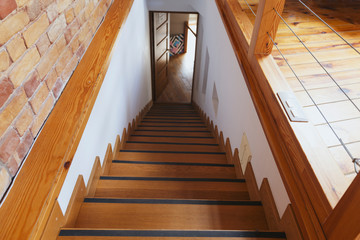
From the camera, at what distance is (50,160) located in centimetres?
107

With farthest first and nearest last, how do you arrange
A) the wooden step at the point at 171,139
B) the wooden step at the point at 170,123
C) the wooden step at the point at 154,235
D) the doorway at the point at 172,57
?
1. the doorway at the point at 172,57
2. the wooden step at the point at 170,123
3. the wooden step at the point at 171,139
4. the wooden step at the point at 154,235

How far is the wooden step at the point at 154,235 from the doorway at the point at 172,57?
439cm

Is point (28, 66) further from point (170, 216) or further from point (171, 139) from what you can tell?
point (171, 139)

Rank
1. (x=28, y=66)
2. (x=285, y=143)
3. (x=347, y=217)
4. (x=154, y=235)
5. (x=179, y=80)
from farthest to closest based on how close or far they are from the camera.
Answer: (x=179, y=80)
(x=285, y=143)
(x=154, y=235)
(x=28, y=66)
(x=347, y=217)

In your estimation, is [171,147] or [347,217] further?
[171,147]

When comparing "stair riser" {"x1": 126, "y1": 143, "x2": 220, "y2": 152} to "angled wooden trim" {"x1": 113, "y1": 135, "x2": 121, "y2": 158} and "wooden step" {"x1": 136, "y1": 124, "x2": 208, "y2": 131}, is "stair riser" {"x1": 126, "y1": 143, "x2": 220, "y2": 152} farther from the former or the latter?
"wooden step" {"x1": 136, "y1": 124, "x2": 208, "y2": 131}

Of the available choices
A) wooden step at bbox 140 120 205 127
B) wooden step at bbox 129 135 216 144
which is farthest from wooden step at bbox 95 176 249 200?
wooden step at bbox 140 120 205 127

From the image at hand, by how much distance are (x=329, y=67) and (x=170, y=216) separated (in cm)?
142

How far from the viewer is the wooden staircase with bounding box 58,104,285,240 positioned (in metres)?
1.18

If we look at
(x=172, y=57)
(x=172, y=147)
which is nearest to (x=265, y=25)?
(x=172, y=147)

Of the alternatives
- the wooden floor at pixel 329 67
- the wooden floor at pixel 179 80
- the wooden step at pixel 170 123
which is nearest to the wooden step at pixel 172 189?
the wooden floor at pixel 329 67

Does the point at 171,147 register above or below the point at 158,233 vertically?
above

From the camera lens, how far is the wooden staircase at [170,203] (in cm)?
118

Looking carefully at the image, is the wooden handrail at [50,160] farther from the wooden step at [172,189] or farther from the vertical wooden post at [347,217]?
the vertical wooden post at [347,217]
